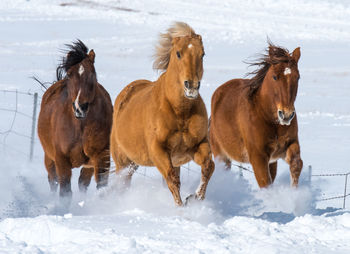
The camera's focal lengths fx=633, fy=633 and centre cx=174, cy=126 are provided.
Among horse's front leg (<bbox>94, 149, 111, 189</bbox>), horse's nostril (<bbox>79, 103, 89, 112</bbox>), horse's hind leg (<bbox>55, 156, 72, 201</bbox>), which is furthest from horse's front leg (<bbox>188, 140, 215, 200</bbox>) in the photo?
horse's hind leg (<bbox>55, 156, 72, 201</bbox>)

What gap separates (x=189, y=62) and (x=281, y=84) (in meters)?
1.32

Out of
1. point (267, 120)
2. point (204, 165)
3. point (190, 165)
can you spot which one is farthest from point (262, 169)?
point (190, 165)

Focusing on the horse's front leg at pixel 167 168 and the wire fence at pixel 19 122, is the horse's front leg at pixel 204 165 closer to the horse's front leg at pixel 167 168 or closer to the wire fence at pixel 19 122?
the horse's front leg at pixel 167 168

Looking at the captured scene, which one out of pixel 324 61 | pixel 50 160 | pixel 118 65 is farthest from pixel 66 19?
pixel 50 160

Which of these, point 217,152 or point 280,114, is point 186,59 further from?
point 217,152

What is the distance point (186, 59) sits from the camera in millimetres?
5062

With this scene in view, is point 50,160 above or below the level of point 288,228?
below

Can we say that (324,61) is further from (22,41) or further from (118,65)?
(22,41)

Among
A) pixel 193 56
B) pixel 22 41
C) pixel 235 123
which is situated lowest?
pixel 22 41

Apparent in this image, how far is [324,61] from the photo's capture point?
84.6 feet

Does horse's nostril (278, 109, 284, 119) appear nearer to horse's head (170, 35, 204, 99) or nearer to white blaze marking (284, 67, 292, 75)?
white blaze marking (284, 67, 292, 75)

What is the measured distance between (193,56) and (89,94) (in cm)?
197

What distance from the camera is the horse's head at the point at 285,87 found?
231 inches

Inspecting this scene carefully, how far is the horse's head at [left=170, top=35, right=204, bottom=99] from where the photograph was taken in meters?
4.95
